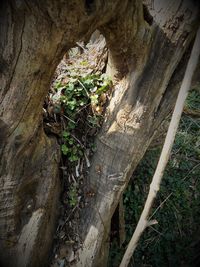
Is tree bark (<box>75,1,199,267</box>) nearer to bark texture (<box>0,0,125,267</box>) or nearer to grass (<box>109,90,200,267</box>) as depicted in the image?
bark texture (<box>0,0,125,267</box>)

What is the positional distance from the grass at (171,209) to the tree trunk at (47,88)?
1.86 m

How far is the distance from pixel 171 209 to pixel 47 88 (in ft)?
11.2

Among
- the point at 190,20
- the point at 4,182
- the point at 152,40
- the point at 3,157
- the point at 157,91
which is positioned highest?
the point at 190,20

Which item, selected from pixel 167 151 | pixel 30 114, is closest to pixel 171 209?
pixel 30 114

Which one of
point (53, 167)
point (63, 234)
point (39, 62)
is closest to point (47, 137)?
point (53, 167)

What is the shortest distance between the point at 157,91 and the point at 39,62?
1026 mm

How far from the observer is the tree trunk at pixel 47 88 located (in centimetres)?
163

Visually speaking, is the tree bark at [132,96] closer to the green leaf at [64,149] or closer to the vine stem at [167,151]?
the green leaf at [64,149]

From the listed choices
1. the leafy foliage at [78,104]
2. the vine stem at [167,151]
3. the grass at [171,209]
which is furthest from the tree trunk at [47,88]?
the grass at [171,209]

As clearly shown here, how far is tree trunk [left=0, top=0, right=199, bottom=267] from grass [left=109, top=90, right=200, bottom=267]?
1.86 m

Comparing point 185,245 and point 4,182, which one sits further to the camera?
point 185,245

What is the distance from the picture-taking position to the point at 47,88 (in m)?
1.94

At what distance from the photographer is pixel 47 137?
7.39ft

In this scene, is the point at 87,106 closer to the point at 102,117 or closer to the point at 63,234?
the point at 102,117
